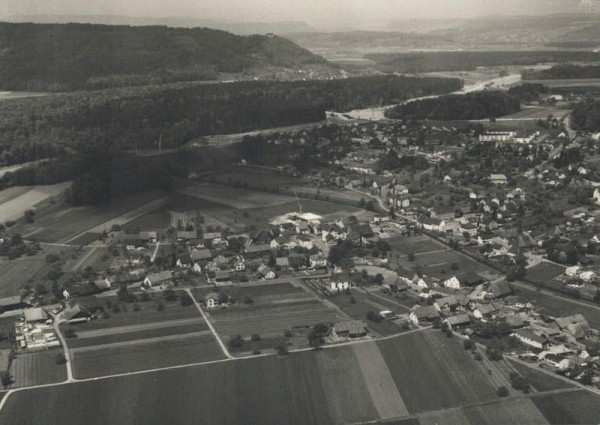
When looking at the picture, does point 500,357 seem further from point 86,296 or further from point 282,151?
point 282,151

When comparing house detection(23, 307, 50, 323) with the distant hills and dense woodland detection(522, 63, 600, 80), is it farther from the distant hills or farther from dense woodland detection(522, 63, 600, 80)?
dense woodland detection(522, 63, 600, 80)

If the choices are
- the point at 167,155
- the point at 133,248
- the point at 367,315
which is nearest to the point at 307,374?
the point at 367,315

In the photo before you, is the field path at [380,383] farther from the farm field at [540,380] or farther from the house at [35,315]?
the house at [35,315]

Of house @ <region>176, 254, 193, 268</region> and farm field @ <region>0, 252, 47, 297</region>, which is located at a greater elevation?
house @ <region>176, 254, 193, 268</region>

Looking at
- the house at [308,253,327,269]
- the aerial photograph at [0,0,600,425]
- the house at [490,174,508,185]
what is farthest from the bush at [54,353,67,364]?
the house at [490,174,508,185]

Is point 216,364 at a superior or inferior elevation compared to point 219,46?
inferior

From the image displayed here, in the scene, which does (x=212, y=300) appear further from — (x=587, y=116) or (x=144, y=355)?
(x=587, y=116)

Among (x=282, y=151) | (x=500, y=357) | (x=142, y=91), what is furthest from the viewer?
(x=142, y=91)
